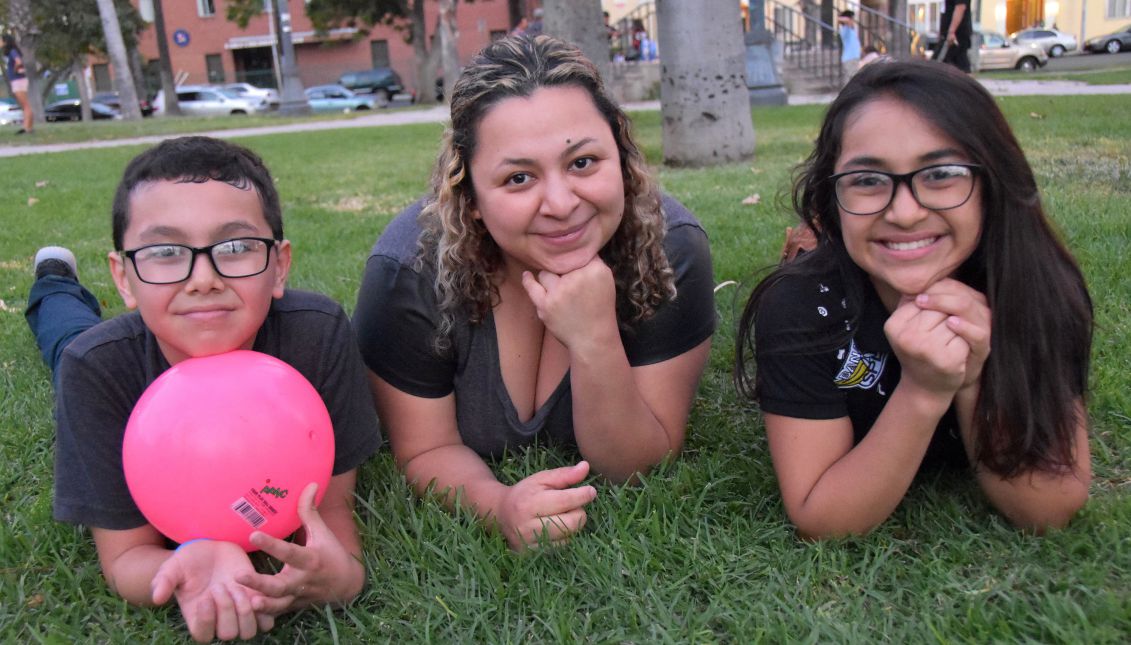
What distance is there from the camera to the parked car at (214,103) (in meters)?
36.9

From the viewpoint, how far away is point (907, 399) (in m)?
1.95

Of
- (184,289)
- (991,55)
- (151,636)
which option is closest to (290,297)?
(184,289)

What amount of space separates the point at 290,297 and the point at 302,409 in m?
0.47

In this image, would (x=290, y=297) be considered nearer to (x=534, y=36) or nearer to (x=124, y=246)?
(x=124, y=246)

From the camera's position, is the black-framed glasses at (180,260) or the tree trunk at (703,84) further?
the tree trunk at (703,84)

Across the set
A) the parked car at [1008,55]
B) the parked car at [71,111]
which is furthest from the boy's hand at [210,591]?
the parked car at [71,111]

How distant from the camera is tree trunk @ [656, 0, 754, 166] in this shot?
813cm

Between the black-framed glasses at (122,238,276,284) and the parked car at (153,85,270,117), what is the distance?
36870 millimetres

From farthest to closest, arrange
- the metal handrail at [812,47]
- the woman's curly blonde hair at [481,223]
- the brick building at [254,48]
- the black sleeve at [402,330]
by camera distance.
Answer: the brick building at [254,48]
the metal handrail at [812,47]
the black sleeve at [402,330]
the woman's curly blonde hair at [481,223]

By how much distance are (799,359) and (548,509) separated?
671 mm

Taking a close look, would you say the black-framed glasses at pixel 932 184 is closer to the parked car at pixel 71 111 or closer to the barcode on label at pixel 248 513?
the barcode on label at pixel 248 513

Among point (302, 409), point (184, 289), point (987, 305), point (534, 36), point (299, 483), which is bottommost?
point (299, 483)

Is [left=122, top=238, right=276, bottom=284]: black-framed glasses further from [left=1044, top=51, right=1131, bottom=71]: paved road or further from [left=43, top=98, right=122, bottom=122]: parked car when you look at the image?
[left=43, top=98, right=122, bottom=122]: parked car

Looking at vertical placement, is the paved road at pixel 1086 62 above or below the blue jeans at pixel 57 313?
above
